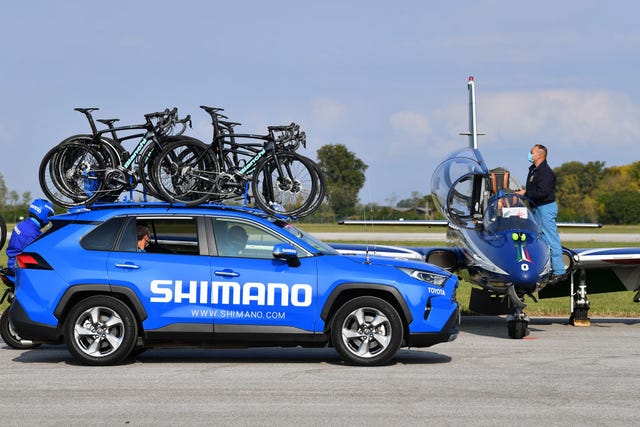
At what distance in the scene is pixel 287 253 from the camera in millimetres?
9945

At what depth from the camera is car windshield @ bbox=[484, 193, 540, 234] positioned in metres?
13.7

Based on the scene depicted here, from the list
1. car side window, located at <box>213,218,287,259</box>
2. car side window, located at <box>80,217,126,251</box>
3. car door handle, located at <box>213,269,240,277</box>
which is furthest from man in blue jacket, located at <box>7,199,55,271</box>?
car door handle, located at <box>213,269,240,277</box>

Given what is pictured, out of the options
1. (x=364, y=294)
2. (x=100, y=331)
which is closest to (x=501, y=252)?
(x=364, y=294)

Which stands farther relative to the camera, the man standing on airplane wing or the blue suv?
the man standing on airplane wing

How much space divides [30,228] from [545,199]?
7.31 meters

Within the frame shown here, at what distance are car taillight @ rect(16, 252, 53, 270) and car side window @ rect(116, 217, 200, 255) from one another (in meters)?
0.78

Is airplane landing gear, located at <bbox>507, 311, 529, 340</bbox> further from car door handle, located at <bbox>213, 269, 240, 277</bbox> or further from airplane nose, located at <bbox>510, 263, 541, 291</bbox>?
car door handle, located at <bbox>213, 269, 240, 277</bbox>

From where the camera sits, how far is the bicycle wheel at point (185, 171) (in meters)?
11.4

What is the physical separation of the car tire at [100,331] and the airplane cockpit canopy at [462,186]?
6.82 m

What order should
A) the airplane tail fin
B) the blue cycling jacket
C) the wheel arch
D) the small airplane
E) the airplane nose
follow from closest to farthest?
the wheel arch < the blue cycling jacket < the airplane nose < the small airplane < the airplane tail fin

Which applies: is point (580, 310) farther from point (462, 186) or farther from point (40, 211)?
point (40, 211)

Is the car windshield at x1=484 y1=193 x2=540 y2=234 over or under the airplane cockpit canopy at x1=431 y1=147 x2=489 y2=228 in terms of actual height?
under

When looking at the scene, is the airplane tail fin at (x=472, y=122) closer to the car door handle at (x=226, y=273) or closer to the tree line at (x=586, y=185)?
the car door handle at (x=226, y=273)

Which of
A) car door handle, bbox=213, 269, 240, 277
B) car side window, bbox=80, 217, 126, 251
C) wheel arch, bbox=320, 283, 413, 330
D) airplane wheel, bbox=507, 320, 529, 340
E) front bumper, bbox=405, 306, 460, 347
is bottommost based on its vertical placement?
airplane wheel, bbox=507, 320, 529, 340
